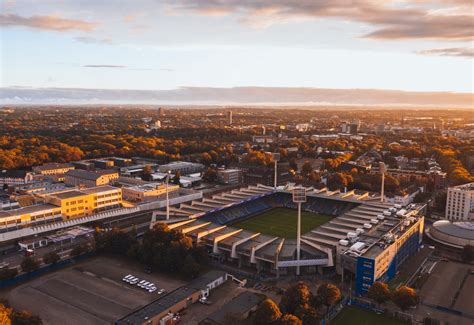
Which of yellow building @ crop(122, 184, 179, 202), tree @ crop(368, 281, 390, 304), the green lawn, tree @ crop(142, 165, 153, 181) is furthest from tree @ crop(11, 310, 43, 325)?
tree @ crop(142, 165, 153, 181)

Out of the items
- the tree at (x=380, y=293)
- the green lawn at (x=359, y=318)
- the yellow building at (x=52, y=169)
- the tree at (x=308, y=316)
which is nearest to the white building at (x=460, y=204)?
the tree at (x=380, y=293)

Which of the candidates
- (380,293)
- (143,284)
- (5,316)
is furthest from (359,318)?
(5,316)

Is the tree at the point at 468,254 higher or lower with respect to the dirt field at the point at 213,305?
higher

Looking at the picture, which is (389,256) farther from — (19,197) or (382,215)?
(19,197)

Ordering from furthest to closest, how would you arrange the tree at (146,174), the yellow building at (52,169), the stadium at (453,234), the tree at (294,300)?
the tree at (146,174)
the yellow building at (52,169)
the stadium at (453,234)
the tree at (294,300)

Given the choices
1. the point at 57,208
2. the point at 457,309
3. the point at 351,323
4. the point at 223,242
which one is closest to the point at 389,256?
the point at 457,309

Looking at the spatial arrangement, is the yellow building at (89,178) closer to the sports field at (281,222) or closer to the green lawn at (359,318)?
the sports field at (281,222)

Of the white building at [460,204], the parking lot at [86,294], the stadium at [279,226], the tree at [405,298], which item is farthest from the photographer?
the white building at [460,204]
